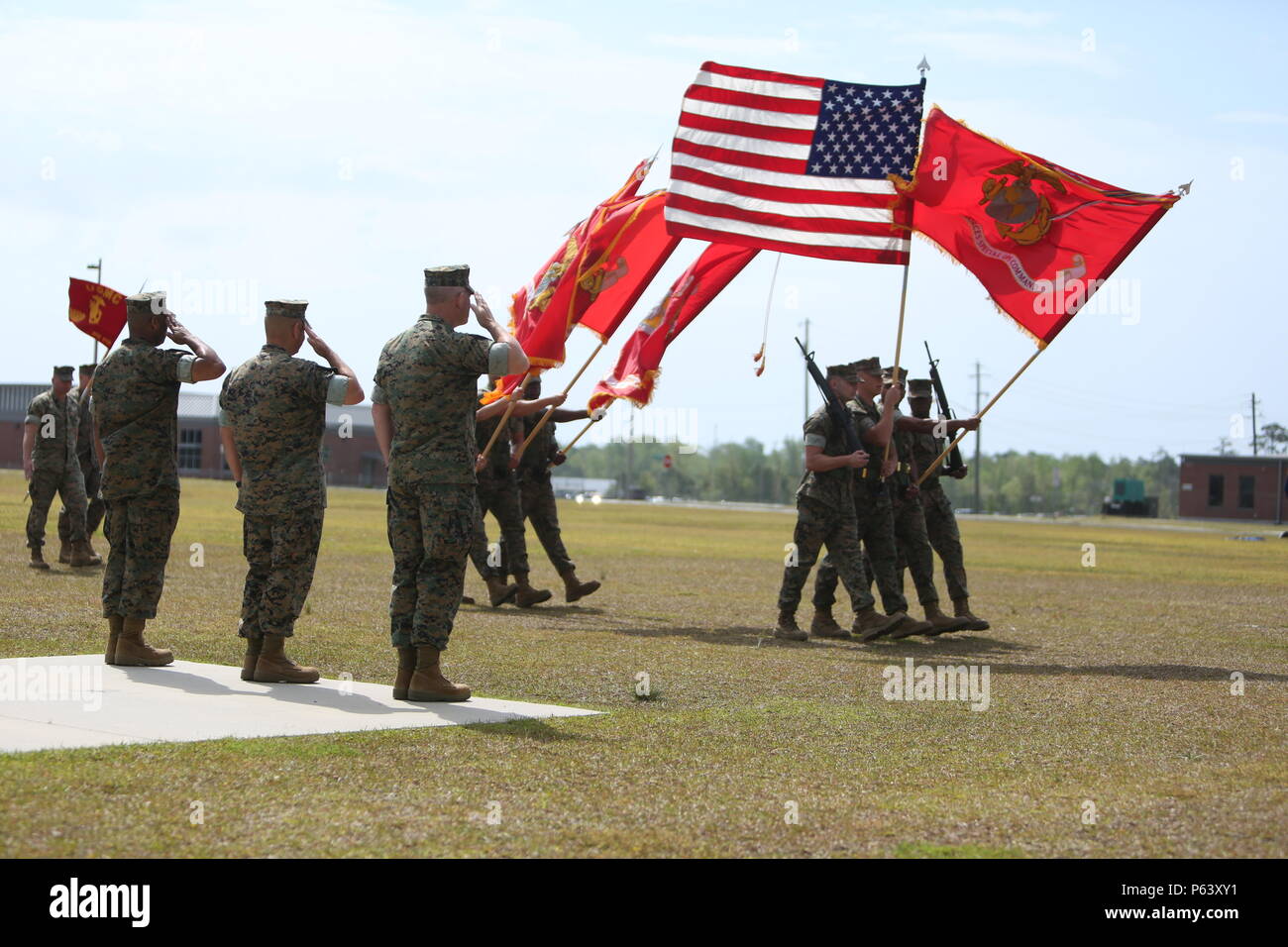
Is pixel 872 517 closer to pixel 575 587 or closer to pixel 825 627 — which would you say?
pixel 825 627

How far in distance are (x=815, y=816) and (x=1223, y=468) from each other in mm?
92512

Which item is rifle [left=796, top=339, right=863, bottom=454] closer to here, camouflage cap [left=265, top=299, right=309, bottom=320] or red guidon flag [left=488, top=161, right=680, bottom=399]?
red guidon flag [left=488, top=161, right=680, bottom=399]

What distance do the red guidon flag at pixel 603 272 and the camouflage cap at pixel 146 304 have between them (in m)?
5.53

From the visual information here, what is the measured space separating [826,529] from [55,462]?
31.1 ft

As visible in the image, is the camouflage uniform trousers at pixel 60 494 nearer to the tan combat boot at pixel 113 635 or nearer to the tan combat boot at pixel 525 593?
the tan combat boot at pixel 525 593

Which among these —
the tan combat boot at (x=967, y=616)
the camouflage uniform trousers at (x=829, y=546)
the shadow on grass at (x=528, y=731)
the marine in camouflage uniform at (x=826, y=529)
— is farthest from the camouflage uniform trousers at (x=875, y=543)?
the shadow on grass at (x=528, y=731)

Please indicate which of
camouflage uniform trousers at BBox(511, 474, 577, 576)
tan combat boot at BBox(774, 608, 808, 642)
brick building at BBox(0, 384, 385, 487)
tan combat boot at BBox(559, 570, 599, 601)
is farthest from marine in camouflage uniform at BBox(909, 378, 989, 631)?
brick building at BBox(0, 384, 385, 487)

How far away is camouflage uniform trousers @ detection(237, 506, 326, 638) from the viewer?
8711 mm

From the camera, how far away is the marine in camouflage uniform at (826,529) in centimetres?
1299
